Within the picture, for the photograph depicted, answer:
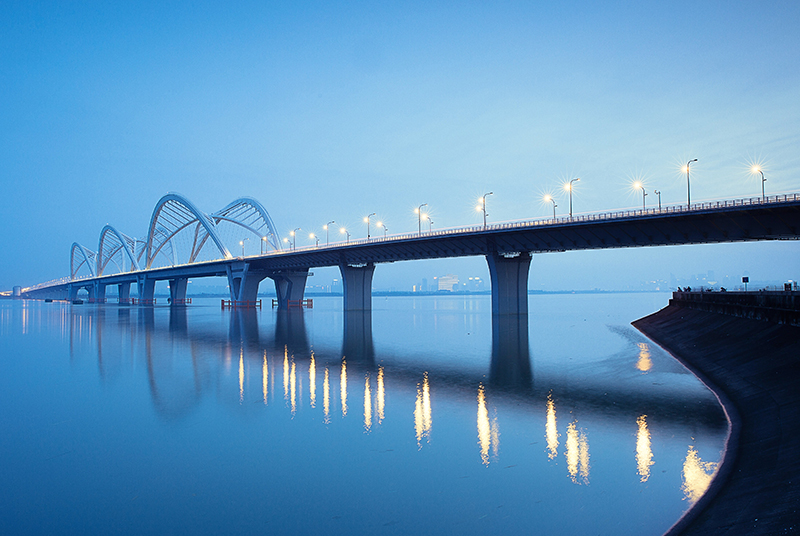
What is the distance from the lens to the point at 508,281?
241ft

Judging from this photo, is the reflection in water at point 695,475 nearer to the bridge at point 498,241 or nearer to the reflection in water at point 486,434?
the reflection in water at point 486,434

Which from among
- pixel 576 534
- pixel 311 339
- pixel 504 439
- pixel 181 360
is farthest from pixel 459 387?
pixel 311 339

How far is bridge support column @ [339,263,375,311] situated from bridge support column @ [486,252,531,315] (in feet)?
103

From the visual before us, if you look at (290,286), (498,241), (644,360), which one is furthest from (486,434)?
(290,286)

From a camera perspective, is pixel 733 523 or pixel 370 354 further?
pixel 370 354

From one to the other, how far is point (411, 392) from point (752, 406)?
42.3 feet

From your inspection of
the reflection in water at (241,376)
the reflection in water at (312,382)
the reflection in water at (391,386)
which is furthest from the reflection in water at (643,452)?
the reflection in water at (241,376)

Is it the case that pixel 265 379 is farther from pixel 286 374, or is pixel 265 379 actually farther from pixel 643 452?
pixel 643 452

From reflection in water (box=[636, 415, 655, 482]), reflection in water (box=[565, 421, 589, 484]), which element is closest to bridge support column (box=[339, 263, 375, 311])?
reflection in water (box=[565, 421, 589, 484])

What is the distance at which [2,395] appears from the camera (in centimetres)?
2198

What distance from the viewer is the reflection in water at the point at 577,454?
11.4 m

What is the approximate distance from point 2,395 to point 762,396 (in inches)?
1268

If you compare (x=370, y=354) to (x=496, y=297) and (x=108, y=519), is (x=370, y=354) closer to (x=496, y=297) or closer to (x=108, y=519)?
(x=108, y=519)

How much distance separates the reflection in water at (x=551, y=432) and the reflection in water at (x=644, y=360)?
40.7 ft
